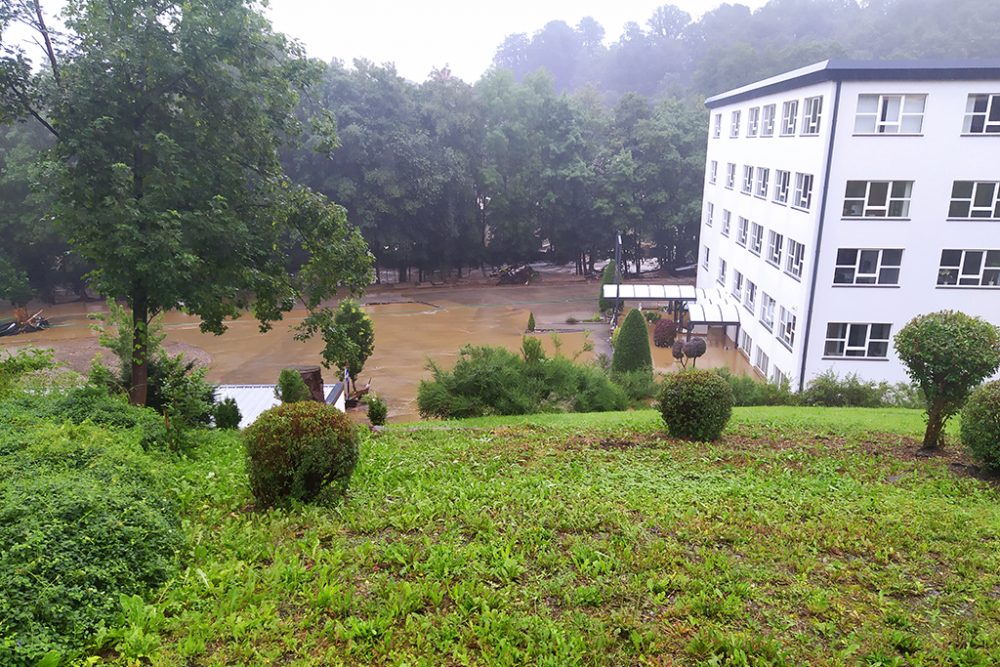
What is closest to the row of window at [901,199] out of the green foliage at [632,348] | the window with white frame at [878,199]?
the window with white frame at [878,199]

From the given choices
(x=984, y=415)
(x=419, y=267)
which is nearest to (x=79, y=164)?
(x=984, y=415)

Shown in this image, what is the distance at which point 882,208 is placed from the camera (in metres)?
20.1

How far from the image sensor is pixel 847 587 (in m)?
5.73

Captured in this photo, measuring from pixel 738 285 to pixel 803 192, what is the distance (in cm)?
836

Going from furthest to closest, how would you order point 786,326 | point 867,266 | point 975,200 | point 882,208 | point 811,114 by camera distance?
1. point 786,326
2. point 811,114
3. point 867,266
4. point 882,208
5. point 975,200

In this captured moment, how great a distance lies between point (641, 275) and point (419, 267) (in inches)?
579

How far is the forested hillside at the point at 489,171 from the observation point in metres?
36.2

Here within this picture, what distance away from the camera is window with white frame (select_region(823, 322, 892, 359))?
20.8 meters

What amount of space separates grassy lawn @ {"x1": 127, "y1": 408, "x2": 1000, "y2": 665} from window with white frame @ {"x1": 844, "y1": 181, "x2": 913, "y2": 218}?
1304 cm

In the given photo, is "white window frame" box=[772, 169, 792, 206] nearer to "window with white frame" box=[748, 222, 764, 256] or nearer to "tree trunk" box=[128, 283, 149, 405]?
"window with white frame" box=[748, 222, 764, 256]

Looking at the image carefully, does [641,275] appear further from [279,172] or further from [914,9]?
[914,9]

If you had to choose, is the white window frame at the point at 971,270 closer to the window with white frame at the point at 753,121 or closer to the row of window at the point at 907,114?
the row of window at the point at 907,114

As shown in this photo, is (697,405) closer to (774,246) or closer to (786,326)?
(786,326)

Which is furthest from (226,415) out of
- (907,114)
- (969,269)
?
(969,269)
